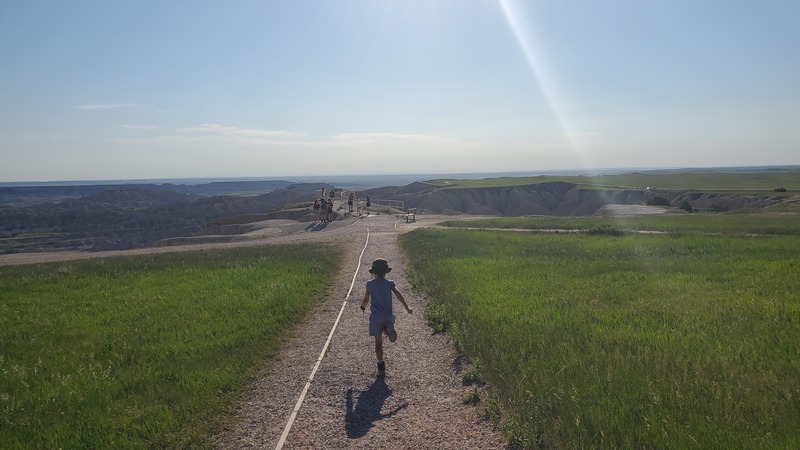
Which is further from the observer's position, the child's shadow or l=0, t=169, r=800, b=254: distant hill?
l=0, t=169, r=800, b=254: distant hill

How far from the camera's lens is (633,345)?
9375mm

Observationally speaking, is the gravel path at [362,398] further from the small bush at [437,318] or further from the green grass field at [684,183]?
the green grass field at [684,183]

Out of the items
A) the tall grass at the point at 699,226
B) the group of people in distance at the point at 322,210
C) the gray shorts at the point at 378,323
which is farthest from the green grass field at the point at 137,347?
the group of people in distance at the point at 322,210

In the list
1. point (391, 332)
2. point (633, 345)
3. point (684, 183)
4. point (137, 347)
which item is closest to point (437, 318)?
point (391, 332)

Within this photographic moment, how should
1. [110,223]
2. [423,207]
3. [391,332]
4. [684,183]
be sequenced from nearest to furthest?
1. [391,332]
2. [423,207]
3. [110,223]
4. [684,183]

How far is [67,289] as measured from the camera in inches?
705

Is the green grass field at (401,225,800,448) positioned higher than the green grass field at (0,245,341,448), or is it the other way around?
the green grass field at (401,225,800,448)

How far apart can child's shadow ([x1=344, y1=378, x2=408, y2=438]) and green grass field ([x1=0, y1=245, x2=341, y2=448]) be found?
1.78m

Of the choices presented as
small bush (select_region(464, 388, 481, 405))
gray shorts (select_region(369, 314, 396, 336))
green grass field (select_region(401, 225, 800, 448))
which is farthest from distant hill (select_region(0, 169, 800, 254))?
small bush (select_region(464, 388, 481, 405))

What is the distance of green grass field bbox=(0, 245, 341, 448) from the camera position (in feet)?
23.3

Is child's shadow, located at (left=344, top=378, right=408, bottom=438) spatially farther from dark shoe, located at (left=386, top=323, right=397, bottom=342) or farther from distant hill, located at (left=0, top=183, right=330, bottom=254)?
distant hill, located at (left=0, top=183, right=330, bottom=254)

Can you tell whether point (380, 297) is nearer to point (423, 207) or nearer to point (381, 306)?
point (381, 306)

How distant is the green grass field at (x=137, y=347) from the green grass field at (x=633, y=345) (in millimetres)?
3978

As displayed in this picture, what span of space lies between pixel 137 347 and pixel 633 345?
30.9ft
